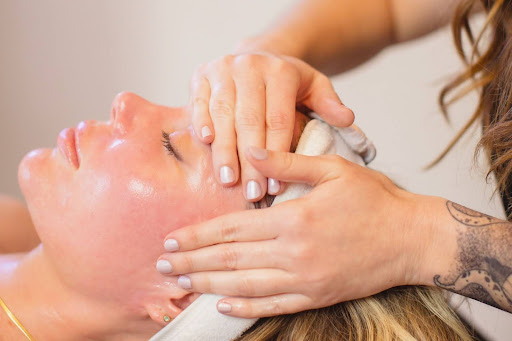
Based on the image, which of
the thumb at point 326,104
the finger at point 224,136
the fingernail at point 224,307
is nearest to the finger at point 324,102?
the thumb at point 326,104

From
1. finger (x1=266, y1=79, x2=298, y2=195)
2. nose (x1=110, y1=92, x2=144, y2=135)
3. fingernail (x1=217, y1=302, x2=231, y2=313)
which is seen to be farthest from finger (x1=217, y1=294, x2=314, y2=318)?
nose (x1=110, y1=92, x2=144, y2=135)

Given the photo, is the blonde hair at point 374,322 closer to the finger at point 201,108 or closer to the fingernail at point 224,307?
the fingernail at point 224,307

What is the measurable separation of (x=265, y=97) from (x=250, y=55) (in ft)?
0.40

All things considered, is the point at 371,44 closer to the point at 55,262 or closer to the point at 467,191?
the point at 467,191

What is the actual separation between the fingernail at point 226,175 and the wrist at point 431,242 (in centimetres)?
35

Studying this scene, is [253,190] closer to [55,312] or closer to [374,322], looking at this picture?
[374,322]

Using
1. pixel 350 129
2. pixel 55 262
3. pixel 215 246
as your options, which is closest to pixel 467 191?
pixel 350 129

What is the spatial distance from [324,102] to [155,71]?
146 centimetres

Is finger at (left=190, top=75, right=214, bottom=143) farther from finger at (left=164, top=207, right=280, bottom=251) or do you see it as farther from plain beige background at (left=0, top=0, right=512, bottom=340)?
plain beige background at (left=0, top=0, right=512, bottom=340)

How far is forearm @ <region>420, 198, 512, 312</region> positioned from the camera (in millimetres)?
1024

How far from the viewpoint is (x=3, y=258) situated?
1.48 meters

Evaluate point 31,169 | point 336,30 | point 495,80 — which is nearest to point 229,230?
point 31,169

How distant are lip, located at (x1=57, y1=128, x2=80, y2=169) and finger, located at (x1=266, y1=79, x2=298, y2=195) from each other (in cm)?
43

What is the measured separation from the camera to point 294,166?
103 centimetres
